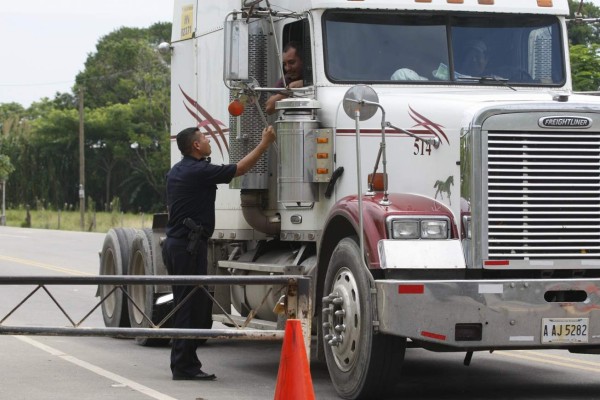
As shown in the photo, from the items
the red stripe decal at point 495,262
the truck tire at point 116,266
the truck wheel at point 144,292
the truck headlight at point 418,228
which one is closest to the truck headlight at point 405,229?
the truck headlight at point 418,228

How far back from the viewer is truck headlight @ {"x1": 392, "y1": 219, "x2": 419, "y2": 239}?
963cm

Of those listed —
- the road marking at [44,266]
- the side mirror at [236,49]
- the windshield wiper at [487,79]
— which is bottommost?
the road marking at [44,266]

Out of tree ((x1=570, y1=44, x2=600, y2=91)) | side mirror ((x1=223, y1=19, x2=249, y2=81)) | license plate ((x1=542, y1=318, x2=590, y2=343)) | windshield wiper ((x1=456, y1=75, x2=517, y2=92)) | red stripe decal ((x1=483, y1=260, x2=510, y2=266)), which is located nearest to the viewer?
license plate ((x1=542, y1=318, x2=590, y2=343))

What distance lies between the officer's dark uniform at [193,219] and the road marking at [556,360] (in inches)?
134

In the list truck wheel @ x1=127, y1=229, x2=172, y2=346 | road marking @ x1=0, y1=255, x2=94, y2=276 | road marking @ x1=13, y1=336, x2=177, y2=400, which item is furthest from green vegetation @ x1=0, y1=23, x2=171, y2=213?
road marking @ x1=13, y1=336, x2=177, y2=400

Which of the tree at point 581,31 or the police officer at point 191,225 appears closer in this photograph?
the police officer at point 191,225

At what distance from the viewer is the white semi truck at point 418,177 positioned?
9547mm

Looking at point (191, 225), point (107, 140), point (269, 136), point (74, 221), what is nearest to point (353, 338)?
point (269, 136)

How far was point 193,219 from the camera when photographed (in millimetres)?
11664

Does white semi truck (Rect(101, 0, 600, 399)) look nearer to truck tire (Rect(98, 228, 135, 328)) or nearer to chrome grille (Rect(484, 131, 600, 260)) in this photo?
chrome grille (Rect(484, 131, 600, 260))

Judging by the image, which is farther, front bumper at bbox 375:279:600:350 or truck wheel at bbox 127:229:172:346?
truck wheel at bbox 127:229:172:346

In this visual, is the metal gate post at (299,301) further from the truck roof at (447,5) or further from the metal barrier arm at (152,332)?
the truck roof at (447,5)

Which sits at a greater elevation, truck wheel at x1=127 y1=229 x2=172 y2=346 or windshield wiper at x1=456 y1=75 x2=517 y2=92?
windshield wiper at x1=456 y1=75 x2=517 y2=92

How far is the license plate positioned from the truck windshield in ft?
8.16
